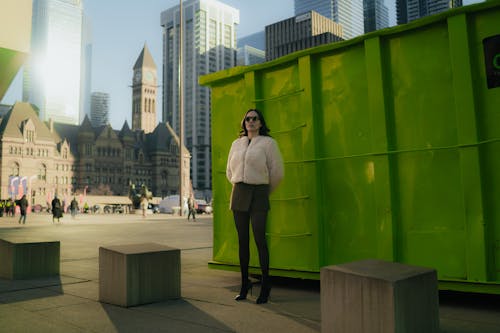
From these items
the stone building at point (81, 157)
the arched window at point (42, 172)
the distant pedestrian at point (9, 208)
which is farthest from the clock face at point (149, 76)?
the distant pedestrian at point (9, 208)

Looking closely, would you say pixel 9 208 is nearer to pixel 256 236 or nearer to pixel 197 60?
pixel 256 236

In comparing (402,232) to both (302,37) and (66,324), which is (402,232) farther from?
(302,37)

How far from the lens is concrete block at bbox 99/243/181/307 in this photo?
3736 mm

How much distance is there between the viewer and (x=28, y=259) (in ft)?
17.5

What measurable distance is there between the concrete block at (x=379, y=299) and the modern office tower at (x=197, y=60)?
148 metres

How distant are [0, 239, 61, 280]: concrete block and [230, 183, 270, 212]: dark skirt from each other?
295 cm

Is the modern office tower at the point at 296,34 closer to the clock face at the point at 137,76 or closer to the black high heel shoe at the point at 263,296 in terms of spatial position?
the clock face at the point at 137,76

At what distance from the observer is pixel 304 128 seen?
4637 mm

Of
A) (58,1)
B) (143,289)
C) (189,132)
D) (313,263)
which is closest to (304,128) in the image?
(313,263)

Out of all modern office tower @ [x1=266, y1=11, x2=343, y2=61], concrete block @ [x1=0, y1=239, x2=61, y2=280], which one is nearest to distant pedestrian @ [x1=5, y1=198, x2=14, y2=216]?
concrete block @ [x1=0, y1=239, x2=61, y2=280]

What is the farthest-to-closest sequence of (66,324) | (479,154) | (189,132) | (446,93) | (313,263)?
(189,132)
(313,263)
(446,93)
(479,154)
(66,324)

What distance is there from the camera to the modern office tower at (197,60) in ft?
513

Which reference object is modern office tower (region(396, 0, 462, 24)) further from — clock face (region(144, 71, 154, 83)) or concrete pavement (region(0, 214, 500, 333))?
concrete pavement (region(0, 214, 500, 333))

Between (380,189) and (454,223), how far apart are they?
2.22ft
